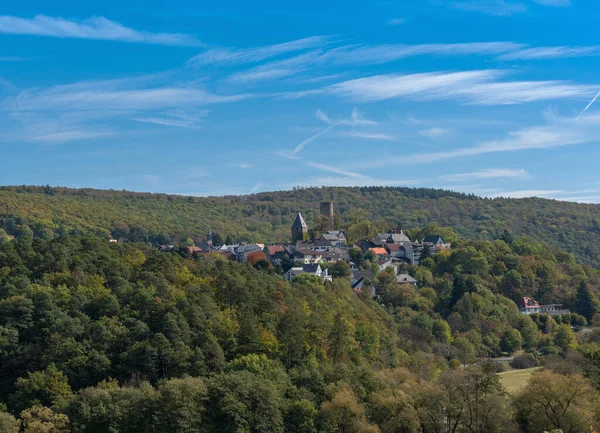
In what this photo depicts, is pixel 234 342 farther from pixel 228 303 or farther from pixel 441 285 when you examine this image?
pixel 441 285

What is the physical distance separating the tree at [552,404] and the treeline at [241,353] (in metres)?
0.08

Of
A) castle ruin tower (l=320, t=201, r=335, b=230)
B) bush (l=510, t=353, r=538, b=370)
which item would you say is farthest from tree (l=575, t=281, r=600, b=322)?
castle ruin tower (l=320, t=201, r=335, b=230)

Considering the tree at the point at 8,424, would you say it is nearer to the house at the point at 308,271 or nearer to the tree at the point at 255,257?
the house at the point at 308,271

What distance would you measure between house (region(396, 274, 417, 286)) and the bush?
1905 centimetres

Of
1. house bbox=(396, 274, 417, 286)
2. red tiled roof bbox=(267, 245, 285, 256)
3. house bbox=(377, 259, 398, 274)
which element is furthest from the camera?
red tiled roof bbox=(267, 245, 285, 256)

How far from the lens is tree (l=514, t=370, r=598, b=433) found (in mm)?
36125

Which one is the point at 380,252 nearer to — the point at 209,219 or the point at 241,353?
the point at 241,353

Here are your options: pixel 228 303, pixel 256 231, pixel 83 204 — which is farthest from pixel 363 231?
pixel 83 204

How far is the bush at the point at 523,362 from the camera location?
70875 millimetres

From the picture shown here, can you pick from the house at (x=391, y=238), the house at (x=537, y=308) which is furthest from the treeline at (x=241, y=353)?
the house at (x=391, y=238)

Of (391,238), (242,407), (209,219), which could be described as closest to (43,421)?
(242,407)

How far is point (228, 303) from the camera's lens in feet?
194

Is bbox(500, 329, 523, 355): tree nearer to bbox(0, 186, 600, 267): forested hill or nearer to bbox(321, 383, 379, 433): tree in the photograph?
bbox(0, 186, 600, 267): forested hill

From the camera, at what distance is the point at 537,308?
90250 millimetres
